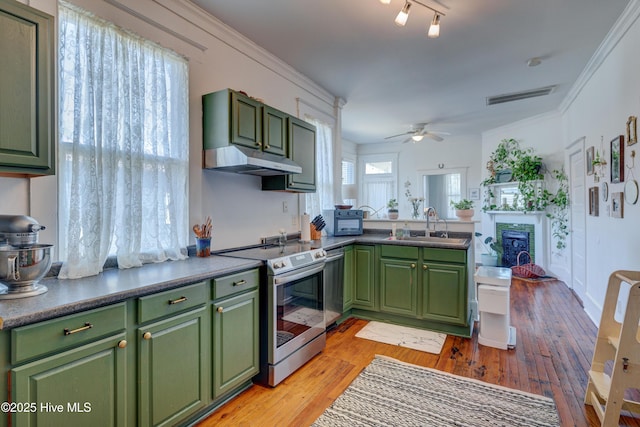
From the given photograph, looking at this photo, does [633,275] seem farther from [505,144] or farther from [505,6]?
[505,144]

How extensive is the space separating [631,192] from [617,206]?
37 centimetres

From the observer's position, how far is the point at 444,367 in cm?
260

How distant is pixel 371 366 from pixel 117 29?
9.89 ft

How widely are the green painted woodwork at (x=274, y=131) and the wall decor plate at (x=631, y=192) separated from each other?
9.79ft

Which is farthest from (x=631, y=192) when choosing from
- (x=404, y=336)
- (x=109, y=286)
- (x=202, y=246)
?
(x=109, y=286)

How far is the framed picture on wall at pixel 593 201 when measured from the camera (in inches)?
145

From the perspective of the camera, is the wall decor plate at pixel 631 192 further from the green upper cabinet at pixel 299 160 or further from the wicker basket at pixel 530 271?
the wicker basket at pixel 530 271

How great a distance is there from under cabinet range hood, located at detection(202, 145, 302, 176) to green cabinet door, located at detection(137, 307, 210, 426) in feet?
3.62

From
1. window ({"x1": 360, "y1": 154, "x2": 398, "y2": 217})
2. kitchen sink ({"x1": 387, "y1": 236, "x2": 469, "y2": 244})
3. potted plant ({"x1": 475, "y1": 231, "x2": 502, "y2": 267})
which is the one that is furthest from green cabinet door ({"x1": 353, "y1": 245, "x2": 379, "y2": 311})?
window ({"x1": 360, "y1": 154, "x2": 398, "y2": 217})

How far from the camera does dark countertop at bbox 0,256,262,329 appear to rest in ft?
4.00

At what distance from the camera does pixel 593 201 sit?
150 inches

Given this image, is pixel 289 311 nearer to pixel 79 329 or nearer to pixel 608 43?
pixel 79 329

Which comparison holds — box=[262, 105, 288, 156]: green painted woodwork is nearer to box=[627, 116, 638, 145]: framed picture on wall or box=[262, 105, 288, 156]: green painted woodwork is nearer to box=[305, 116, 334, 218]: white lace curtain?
box=[305, 116, 334, 218]: white lace curtain

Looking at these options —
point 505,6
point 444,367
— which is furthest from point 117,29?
point 444,367
